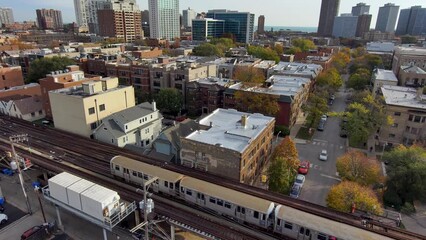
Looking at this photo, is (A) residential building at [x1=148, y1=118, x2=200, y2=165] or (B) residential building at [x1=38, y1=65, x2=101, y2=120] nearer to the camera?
(A) residential building at [x1=148, y1=118, x2=200, y2=165]

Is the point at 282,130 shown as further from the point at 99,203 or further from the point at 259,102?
the point at 99,203

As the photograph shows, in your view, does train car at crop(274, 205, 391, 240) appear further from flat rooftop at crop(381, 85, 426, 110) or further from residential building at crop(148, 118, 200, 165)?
flat rooftop at crop(381, 85, 426, 110)

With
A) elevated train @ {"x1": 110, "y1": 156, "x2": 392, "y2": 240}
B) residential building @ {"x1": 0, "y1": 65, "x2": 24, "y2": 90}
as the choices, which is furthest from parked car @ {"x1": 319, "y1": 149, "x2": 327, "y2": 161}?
residential building @ {"x1": 0, "y1": 65, "x2": 24, "y2": 90}

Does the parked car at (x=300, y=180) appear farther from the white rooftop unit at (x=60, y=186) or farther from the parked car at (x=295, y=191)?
the white rooftop unit at (x=60, y=186)

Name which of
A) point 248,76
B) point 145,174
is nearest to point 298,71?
point 248,76

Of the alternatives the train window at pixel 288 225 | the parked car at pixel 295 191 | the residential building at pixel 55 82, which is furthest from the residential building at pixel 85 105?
the train window at pixel 288 225
